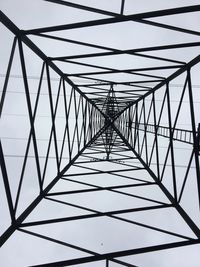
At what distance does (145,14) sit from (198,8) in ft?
2.73

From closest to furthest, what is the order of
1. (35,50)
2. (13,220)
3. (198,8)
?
(198,8)
(13,220)
(35,50)

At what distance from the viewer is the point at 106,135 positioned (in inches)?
766

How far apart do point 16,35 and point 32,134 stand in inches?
78.5

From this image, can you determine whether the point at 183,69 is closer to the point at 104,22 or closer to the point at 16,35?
the point at 104,22

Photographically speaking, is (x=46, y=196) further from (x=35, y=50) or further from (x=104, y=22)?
(x=104, y=22)

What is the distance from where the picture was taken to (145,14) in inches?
199

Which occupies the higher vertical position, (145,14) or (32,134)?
(145,14)

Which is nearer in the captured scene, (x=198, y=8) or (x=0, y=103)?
(x=198, y=8)

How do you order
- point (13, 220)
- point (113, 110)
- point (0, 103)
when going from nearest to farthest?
point (0, 103), point (13, 220), point (113, 110)

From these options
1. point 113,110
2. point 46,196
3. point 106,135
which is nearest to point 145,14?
point 46,196

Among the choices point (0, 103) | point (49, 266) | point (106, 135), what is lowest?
point (49, 266)

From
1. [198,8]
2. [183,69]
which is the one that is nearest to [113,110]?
[183,69]

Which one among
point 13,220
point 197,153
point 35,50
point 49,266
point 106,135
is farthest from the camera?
point 106,135

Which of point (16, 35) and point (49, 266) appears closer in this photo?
point (49, 266)
